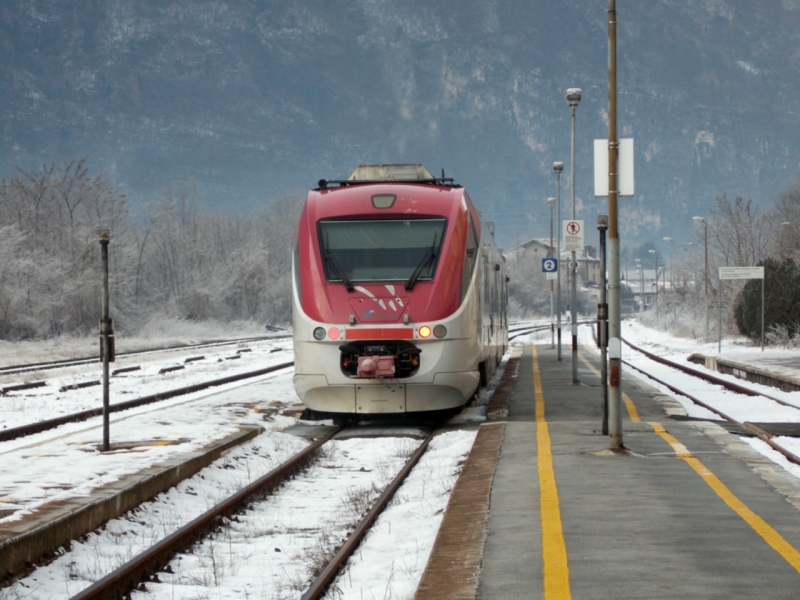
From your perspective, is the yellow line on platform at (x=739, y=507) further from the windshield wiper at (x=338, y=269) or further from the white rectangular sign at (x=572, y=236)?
the white rectangular sign at (x=572, y=236)

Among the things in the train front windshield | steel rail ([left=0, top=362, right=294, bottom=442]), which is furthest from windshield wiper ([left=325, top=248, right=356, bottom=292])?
steel rail ([left=0, top=362, right=294, bottom=442])

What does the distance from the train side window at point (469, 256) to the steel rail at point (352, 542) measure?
3.46m

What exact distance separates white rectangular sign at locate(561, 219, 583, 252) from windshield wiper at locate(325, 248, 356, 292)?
22.5 feet

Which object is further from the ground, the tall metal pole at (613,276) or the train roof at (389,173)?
the train roof at (389,173)

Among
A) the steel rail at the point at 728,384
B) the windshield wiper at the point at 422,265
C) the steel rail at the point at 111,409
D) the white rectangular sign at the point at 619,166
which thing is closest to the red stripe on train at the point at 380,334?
the windshield wiper at the point at 422,265

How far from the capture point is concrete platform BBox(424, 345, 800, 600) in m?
5.91

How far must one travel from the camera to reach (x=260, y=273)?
79250mm

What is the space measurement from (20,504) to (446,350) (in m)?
6.63

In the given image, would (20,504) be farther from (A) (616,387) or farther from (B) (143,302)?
(B) (143,302)

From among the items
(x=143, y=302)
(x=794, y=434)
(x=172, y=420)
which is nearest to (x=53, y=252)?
(x=143, y=302)

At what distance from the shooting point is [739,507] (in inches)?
312

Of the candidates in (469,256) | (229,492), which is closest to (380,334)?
(469,256)

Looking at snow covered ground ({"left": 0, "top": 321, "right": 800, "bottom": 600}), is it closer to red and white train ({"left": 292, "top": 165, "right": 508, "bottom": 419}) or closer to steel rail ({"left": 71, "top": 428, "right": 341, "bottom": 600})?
steel rail ({"left": 71, "top": 428, "right": 341, "bottom": 600})

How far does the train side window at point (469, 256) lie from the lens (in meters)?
14.3
